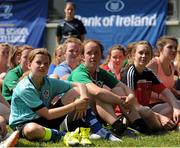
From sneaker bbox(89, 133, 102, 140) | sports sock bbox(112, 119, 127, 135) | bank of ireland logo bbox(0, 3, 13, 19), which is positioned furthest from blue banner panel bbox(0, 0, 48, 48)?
sneaker bbox(89, 133, 102, 140)

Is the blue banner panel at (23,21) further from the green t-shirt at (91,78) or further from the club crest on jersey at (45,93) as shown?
the club crest on jersey at (45,93)

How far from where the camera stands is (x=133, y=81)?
6008 mm

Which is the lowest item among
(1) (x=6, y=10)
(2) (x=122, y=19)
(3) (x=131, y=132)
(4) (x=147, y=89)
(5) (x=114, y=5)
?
(3) (x=131, y=132)

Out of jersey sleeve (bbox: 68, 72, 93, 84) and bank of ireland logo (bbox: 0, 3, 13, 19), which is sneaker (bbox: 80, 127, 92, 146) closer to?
jersey sleeve (bbox: 68, 72, 93, 84)

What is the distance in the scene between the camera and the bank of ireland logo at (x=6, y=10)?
14336mm

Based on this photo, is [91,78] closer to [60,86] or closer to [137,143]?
[60,86]

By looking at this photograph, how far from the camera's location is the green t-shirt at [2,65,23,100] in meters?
6.30

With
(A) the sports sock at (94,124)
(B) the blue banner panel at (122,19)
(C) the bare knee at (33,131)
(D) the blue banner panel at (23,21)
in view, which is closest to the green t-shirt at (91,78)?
(A) the sports sock at (94,124)

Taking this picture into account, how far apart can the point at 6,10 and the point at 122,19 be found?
322 cm

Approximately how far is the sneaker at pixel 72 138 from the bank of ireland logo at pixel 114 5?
8637mm

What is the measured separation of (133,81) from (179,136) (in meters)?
0.84

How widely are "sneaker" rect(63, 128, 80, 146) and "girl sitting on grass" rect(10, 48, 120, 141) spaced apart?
8.1 inches

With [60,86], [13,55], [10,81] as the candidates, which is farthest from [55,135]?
[13,55]

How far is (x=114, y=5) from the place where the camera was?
43.8 ft
